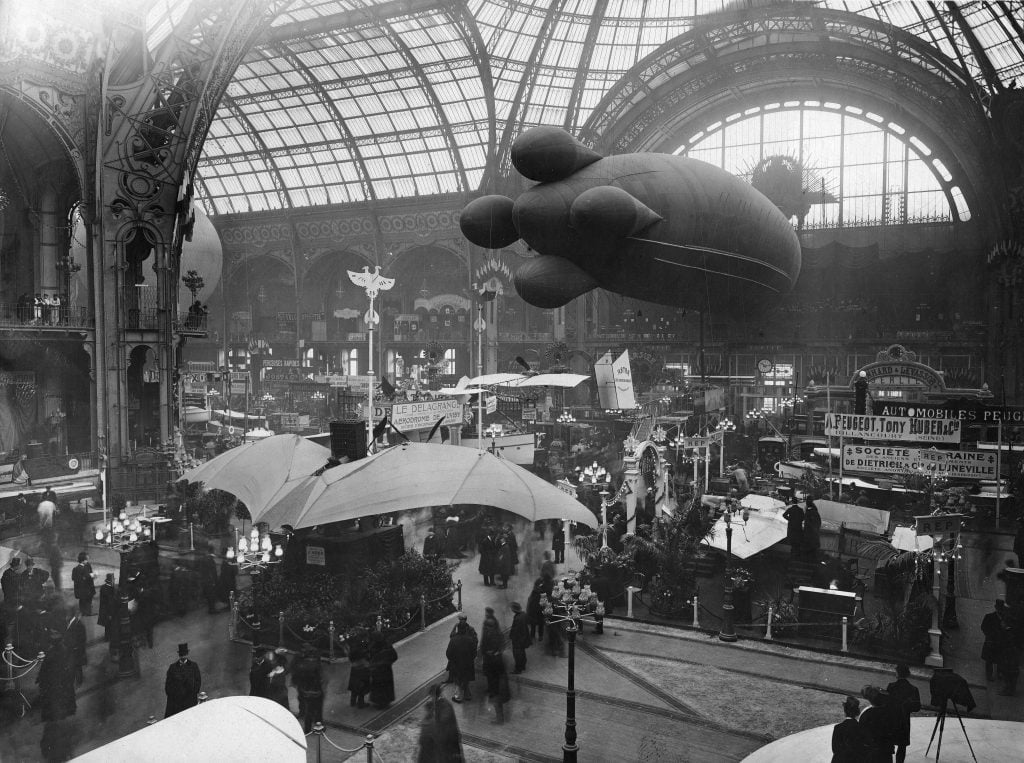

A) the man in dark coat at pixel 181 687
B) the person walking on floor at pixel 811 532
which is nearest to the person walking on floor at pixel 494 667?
the man in dark coat at pixel 181 687

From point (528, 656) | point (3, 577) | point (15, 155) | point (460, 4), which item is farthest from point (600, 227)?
point (460, 4)

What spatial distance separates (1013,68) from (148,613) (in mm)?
38252

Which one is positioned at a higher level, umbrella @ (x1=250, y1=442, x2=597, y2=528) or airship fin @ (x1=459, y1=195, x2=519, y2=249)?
airship fin @ (x1=459, y1=195, x2=519, y2=249)

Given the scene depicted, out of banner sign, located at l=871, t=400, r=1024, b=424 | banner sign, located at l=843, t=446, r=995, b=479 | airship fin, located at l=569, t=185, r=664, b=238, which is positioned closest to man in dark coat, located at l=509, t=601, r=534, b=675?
airship fin, located at l=569, t=185, r=664, b=238

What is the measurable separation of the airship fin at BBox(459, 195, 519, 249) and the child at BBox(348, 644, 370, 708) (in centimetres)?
564

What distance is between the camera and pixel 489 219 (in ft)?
25.8

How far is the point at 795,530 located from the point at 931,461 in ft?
10.2

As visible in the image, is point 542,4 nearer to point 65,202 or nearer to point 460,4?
point 460,4

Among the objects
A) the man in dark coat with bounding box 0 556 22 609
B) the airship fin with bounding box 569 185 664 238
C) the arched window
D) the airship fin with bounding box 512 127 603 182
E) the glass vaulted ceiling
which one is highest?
the glass vaulted ceiling

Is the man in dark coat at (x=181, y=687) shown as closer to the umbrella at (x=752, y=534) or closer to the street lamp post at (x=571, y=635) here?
the street lamp post at (x=571, y=635)

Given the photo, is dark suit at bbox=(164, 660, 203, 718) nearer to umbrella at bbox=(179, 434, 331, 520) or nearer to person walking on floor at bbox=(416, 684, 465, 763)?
person walking on floor at bbox=(416, 684, 465, 763)

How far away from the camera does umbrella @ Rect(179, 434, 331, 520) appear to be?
1256 cm

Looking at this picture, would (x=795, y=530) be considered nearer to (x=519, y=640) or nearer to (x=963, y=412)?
(x=963, y=412)

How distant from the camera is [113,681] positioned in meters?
10.1
